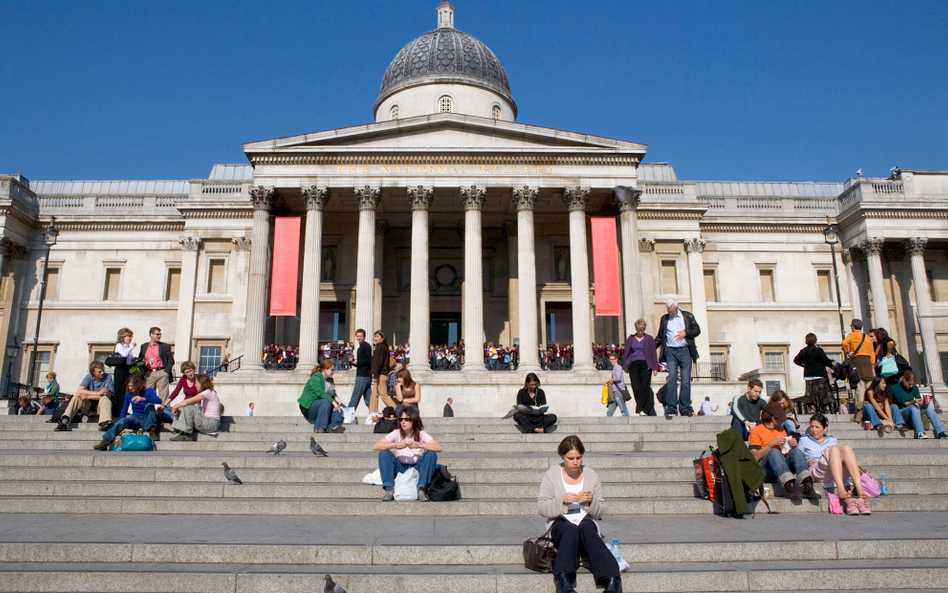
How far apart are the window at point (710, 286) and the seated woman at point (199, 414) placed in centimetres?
2658

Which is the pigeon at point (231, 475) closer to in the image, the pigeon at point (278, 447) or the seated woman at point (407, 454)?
the pigeon at point (278, 447)

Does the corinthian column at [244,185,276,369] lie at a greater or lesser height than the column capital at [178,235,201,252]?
lesser

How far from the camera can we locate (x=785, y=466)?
29.5ft

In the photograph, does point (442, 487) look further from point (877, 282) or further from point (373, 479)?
point (877, 282)

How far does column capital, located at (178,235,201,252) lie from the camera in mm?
32375

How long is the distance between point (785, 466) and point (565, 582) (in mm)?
4630

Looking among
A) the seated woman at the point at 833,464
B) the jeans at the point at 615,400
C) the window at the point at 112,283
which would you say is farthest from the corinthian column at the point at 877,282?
the window at the point at 112,283

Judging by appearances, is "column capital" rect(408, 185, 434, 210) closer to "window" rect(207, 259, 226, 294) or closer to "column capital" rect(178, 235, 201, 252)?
"window" rect(207, 259, 226, 294)

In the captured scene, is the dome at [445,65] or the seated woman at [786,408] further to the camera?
the dome at [445,65]

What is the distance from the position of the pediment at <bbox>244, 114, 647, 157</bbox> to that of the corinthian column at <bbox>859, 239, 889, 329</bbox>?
13699mm

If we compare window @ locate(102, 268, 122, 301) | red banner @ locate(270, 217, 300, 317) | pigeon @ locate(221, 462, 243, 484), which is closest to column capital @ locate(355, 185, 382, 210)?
red banner @ locate(270, 217, 300, 317)

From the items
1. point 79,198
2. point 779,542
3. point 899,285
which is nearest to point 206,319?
point 79,198

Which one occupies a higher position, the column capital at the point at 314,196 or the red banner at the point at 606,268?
the column capital at the point at 314,196

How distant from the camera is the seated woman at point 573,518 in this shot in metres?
5.79
